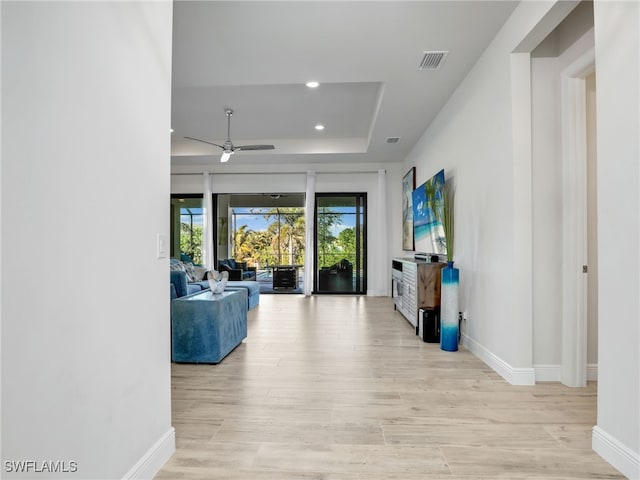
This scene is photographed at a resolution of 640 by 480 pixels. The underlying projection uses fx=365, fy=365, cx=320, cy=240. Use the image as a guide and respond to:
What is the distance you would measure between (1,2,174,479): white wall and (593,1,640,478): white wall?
2.12 meters

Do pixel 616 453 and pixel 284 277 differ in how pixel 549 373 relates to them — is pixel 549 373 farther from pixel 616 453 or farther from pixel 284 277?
pixel 284 277

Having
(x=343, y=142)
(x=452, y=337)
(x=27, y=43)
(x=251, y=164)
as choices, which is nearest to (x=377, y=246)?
(x=343, y=142)

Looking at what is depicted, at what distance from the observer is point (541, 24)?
7.92 feet

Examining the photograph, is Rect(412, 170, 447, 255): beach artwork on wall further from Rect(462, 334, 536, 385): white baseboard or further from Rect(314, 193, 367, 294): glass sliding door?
Rect(314, 193, 367, 294): glass sliding door

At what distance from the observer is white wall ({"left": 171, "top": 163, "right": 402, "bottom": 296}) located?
764 centimetres

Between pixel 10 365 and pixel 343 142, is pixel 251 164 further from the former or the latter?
pixel 10 365

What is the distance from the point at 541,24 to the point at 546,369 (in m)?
2.45

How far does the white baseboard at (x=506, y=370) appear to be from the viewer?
2711 millimetres

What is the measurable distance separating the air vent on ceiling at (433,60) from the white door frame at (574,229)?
1013 millimetres

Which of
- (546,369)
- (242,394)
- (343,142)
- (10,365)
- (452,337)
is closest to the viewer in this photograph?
(10,365)

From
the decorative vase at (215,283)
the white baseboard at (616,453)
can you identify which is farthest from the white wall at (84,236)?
the white baseboard at (616,453)

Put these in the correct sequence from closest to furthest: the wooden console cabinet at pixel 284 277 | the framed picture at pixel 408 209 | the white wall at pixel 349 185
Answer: the framed picture at pixel 408 209 → the white wall at pixel 349 185 → the wooden console cabinet at pixel 284 277

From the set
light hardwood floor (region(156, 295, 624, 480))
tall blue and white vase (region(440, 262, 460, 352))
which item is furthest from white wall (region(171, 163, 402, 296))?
light hardwood floor (region(156, 295, 624, 480))

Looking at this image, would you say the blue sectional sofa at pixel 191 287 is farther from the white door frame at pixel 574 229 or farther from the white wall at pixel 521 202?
the white door frame at pixel 574 229
